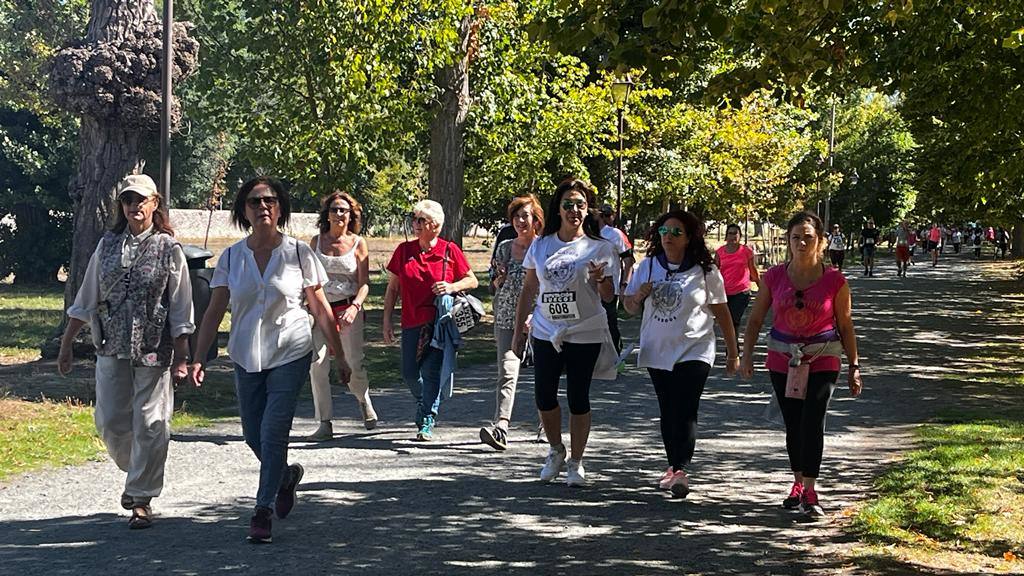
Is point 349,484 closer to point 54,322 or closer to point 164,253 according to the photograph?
point 164,253

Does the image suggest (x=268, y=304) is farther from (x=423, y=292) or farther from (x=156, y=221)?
(x=423, y=292)

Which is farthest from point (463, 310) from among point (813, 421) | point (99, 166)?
point (99, 166)

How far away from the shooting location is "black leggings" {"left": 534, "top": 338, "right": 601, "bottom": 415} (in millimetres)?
8156

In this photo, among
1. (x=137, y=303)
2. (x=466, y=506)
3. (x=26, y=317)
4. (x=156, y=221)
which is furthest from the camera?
(x=26, y=317)

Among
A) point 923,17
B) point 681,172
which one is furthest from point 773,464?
point 681,172

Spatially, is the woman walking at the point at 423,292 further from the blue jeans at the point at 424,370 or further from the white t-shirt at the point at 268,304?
the white t-shirt at the point at 268,304

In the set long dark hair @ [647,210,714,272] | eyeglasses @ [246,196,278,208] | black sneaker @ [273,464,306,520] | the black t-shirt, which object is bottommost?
A: black sneaker @ [273,464,306,520]

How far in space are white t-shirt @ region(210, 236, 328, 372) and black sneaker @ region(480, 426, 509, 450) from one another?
107 inches

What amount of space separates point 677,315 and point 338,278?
3200 mm

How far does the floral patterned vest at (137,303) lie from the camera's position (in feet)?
22.4

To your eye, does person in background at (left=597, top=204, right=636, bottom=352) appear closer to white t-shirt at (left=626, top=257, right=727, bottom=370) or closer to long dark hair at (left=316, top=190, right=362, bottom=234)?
white t-shirt at (left=626, top=257, right=727, bottom=370)

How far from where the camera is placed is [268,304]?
6.74 metres

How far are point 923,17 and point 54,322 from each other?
13.3m

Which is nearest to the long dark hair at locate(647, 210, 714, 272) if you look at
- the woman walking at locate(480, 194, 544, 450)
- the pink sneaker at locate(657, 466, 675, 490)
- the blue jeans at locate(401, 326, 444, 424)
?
the pink sneaker at locate(657, 466, 675, 490)
